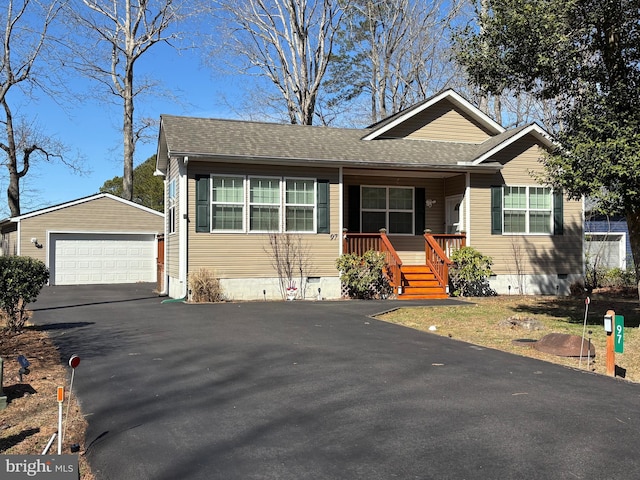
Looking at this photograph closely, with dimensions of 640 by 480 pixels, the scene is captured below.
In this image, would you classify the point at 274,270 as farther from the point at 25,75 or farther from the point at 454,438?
the point at 25,75

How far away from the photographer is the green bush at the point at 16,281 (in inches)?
374

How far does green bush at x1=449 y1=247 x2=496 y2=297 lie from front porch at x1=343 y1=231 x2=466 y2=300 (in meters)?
0.41

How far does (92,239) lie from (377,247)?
14196 millimetres

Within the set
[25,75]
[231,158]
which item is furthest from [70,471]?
[25,75]

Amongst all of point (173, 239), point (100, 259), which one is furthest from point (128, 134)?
point (173, 239)

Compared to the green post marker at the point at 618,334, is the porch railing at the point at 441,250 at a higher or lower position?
higher

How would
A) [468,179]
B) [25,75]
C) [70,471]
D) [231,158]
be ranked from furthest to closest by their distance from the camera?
[25,75] → [468,179] → [231,158] → [70,471]

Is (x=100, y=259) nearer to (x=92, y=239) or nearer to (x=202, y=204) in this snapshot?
(x=92, y=239)

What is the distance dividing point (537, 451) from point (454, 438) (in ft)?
2.07

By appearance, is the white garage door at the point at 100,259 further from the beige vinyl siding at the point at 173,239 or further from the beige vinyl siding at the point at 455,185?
the beige vinyl siding at the point at 455,185

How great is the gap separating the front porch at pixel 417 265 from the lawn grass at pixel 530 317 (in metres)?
1.24

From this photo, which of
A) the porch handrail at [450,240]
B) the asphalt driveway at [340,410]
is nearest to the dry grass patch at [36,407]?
the asphalt driveway at [340,410]

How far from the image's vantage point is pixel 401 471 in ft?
Result: 13.0

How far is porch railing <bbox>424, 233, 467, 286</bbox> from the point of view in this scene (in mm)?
16297
